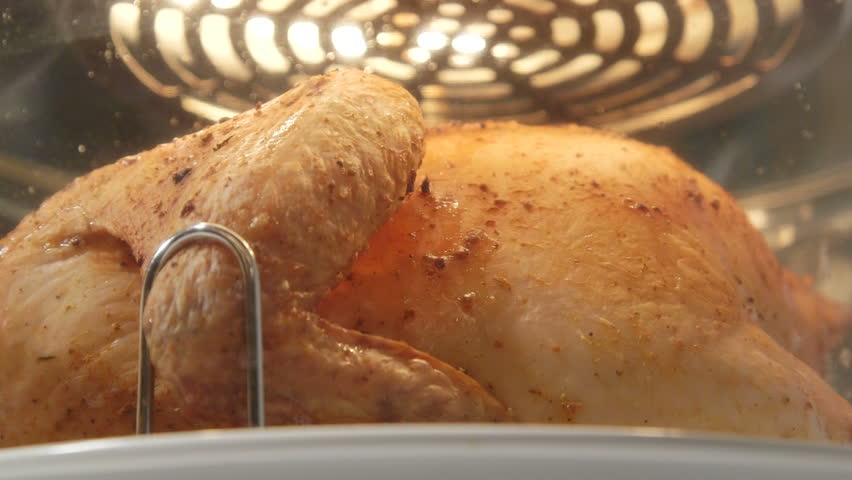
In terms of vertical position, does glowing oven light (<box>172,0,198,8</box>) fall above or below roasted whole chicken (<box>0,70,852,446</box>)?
above

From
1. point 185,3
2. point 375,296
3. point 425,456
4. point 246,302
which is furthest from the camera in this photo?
point 185,3

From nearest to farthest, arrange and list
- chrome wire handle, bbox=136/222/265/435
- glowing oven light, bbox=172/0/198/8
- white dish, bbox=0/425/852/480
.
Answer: white dish, bbox=0/425/852/480 → chrome wire handle, bbox=136/222/265/435 → glowing oven light, bbox=172/0/198/8

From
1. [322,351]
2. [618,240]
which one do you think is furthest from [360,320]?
[618,240]

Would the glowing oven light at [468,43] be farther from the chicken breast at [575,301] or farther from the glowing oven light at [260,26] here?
the glowing oven light at [260,26]

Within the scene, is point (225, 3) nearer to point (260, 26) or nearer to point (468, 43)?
point (260, 26)

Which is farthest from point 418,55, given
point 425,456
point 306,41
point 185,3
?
point 425,456

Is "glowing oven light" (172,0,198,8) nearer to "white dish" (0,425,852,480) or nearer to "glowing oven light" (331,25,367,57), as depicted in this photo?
"glowing oven light" (331,25,367,57)

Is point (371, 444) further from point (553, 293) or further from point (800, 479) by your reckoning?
point (553, 293)

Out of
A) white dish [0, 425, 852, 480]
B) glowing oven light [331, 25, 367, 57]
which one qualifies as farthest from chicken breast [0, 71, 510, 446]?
white dish [0, 425, 852, 480]
